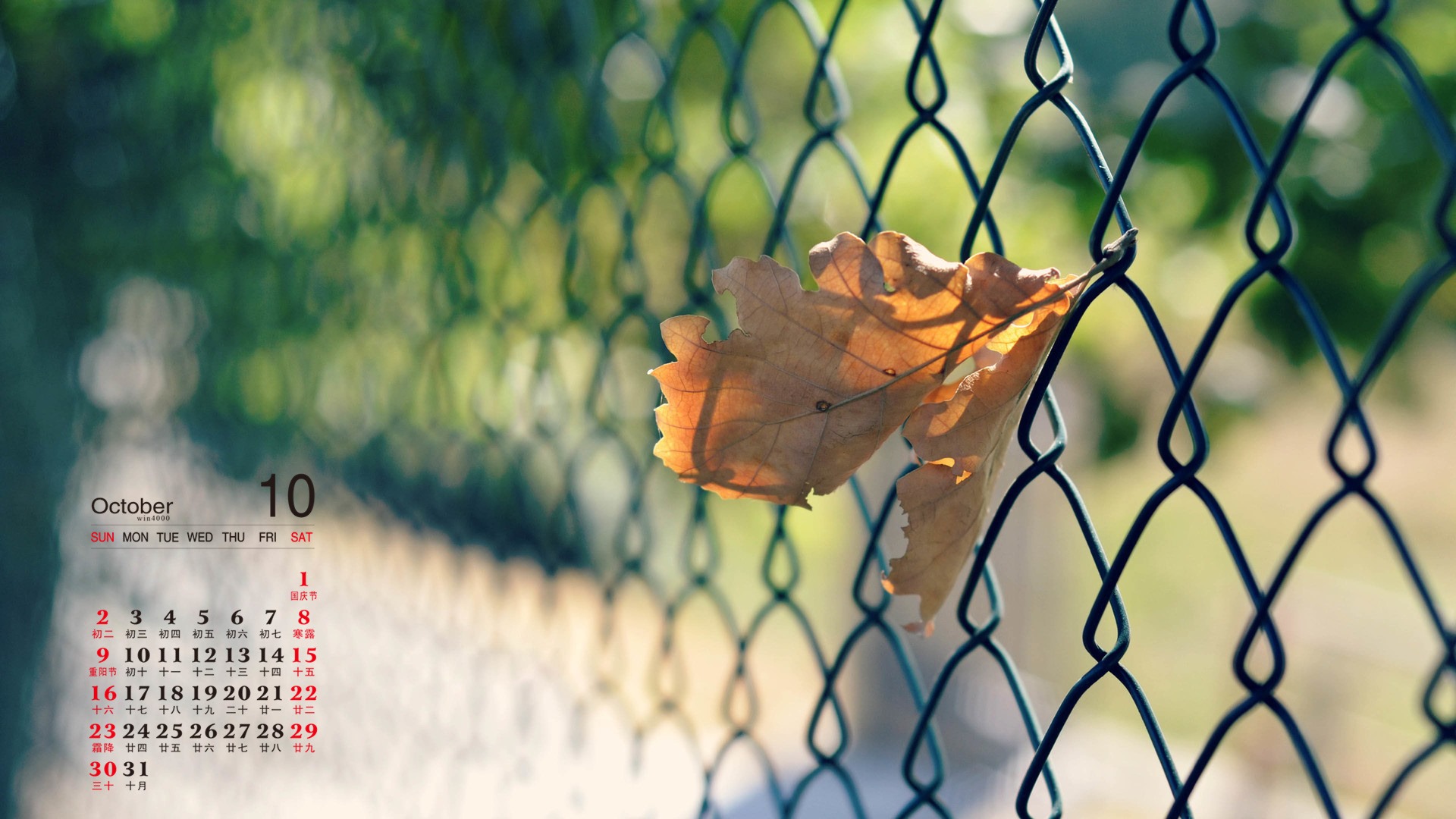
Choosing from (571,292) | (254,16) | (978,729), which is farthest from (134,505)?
(978,729)

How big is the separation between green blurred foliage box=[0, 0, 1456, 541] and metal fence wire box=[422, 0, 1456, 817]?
0.01 m

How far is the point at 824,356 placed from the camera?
Result: 0.42m

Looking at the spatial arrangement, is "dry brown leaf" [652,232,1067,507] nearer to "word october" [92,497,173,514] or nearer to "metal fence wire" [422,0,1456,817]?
"metal fence wire" [422,0,1456,817]

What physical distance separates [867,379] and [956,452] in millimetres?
52

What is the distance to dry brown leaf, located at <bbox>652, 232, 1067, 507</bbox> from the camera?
40cm

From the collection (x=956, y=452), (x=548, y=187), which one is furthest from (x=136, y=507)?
(x=956, y=452)

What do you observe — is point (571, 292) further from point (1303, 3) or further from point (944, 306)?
point (1303, 3)

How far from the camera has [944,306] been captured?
1.31ft

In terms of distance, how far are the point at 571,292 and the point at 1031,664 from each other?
4192mm

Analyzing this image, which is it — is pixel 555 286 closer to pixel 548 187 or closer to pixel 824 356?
pixel 548 187

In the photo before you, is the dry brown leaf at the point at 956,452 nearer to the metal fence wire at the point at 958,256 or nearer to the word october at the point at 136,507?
the metal fence wire at the point at 958,256

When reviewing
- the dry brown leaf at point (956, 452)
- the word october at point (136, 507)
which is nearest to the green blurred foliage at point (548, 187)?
the word october at point (136, 507)

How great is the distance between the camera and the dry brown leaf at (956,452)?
0.40m
